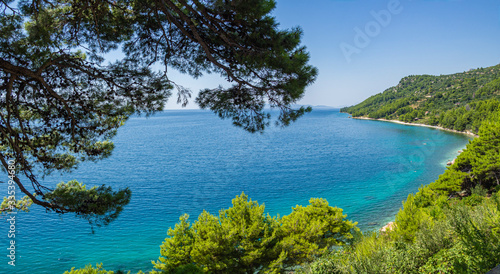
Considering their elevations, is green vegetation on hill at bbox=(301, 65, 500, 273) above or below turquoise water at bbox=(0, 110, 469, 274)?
above

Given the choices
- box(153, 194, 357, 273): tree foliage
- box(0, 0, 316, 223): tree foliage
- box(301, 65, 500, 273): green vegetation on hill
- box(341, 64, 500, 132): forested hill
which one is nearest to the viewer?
box(0, 0, 316, 223): tree foliage

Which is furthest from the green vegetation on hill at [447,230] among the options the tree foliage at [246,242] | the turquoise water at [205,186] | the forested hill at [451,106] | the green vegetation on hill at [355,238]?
the forested hill at [451,106]

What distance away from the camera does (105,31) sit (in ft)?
16.6

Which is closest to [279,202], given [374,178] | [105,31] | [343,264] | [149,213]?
[149,213]

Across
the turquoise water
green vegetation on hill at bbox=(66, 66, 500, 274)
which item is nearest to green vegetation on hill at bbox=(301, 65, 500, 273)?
green vegetation on hill at bbox=(66, 66, 500, 274)

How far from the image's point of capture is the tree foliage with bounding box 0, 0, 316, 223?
4074mm

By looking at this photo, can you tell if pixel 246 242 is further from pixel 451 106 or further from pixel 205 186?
pixel 451 106

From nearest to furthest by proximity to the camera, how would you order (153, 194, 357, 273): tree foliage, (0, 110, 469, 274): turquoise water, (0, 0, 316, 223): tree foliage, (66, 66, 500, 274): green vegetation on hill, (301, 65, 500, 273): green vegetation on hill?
(0, 0, 316, 223): tree foliage < (301, 65, 500, 273): green vegetation on hill < (66, 66, 500, 274): green vegetation on hill < (153, 194, 357, 273): tree foliage < (0, 110, 469, 274): turquoise water

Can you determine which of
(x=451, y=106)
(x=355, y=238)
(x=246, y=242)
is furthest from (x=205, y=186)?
(x=451, y=106)

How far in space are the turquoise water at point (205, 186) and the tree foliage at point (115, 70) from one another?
927 millimetres

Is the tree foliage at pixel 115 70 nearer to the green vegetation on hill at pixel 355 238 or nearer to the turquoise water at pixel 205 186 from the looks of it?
the turquoise water at pixel 205 186

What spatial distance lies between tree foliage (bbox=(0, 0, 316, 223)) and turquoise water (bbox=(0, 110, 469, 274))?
0.93 m

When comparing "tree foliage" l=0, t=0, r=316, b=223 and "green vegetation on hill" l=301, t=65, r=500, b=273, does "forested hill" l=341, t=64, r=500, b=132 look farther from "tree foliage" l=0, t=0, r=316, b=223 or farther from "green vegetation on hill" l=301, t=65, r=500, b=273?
"tree foliage" l=0, t=0, r=316, b=223

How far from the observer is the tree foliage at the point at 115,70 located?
407cm
